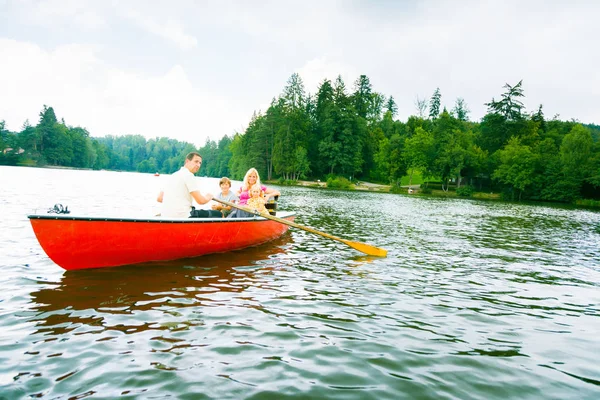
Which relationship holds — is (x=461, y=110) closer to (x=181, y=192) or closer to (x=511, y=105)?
(x=511, y=105)

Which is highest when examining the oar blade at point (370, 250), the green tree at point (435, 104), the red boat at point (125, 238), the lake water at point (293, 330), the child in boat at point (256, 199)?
the green tree at point (435, 104)

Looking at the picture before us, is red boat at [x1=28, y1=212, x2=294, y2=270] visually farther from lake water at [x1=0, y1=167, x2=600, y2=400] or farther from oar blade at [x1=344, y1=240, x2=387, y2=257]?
oar blade at [x1=344, y1=240, x2=387, y2=257]

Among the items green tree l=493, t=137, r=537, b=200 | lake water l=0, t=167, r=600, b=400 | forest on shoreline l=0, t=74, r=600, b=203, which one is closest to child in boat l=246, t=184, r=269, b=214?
lake water l=0, t=167, r=600, b=400

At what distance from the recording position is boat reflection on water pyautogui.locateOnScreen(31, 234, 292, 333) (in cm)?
489

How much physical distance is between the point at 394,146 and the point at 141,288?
66.4 m

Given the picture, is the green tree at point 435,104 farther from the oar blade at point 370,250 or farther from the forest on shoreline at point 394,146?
the oar blade at point 370,250

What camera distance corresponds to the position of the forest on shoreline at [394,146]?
55969 mm

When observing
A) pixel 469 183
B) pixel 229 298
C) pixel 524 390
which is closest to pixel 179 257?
pixel 229 298

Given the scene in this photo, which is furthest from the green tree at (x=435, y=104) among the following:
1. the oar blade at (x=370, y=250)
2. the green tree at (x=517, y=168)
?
the oar blade at (x=370, y=250)

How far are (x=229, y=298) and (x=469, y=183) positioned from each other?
66099 millimetres

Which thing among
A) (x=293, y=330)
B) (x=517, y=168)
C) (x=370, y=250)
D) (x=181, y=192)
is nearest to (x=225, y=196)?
(x=181, y=192)

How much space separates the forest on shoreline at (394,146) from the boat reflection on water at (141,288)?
5525 cm

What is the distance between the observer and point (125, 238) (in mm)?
6703

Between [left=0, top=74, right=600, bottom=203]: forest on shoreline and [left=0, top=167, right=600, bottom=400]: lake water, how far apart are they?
180 ft
